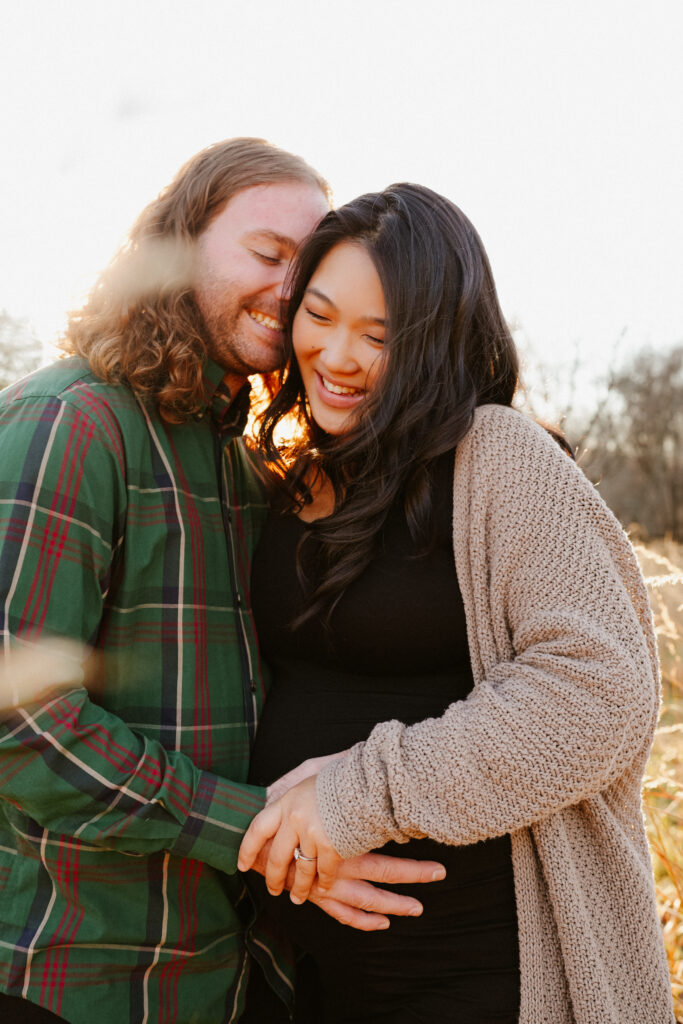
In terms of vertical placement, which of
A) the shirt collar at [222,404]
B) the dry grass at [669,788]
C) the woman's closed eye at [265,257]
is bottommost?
the dry grass at [669,788]

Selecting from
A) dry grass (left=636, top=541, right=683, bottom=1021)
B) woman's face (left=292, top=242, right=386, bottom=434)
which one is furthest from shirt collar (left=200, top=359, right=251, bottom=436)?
dry grass (left=636, top=541, right=683, bottom=1021)

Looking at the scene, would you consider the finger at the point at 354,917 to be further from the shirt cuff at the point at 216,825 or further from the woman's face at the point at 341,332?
the woman's face at the point at 341,332

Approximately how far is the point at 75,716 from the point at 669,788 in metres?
2.20

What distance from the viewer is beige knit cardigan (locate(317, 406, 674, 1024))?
1.40m

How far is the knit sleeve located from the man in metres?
0.20

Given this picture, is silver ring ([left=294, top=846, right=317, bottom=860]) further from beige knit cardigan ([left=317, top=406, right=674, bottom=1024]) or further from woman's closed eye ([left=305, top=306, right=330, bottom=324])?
woman's closed eye ([left=305, top=306, right=330, bottom=324])

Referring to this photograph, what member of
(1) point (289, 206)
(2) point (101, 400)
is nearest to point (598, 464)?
(1) point (289, 206)

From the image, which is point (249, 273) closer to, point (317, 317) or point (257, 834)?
point (317, 317)

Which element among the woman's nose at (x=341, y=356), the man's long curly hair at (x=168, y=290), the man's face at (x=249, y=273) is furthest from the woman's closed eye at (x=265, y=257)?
the woman's nose at (x=341, y=356)

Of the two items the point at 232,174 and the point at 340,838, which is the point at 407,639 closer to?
the point at 340,838

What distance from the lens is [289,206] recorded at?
7.27 feet

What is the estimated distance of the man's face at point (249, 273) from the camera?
7.09ft

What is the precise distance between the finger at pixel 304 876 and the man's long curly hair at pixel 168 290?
1.00m

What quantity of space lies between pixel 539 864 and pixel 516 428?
848 mm
